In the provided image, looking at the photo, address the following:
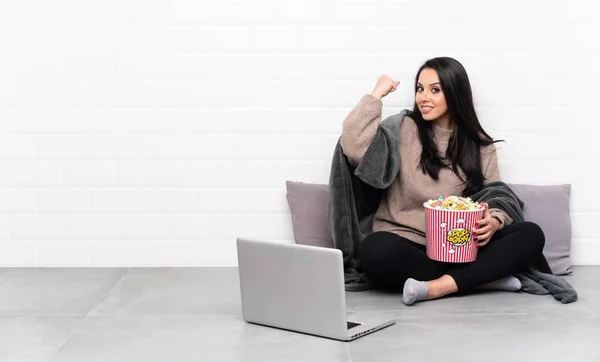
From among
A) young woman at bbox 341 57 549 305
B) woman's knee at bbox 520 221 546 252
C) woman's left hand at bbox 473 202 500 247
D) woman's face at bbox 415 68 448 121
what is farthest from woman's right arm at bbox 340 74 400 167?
woman's knee at bbox 520 221 546 252

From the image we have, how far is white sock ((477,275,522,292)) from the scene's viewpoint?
3258 mm

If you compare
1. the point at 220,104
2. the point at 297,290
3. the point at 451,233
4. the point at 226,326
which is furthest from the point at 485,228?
the point at 220,104

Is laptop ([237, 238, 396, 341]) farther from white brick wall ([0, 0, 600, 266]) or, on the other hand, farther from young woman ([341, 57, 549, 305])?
white brick wall ([0, 0, 600, 266])

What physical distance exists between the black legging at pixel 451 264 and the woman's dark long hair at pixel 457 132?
30 cm

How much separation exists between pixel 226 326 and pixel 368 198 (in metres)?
0.90

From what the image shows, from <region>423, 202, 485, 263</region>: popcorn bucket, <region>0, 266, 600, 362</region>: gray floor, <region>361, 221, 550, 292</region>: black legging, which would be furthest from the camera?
<region>361, 221, 550, 292</region>: black legging

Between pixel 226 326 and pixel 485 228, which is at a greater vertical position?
pixel 485 228

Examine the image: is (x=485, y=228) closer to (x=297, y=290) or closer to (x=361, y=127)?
(x=361, y=127)

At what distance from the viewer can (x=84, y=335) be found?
2744 millimetres

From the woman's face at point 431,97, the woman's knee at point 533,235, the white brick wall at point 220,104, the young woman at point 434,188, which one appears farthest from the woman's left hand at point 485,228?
the white brick wall at point 220,104

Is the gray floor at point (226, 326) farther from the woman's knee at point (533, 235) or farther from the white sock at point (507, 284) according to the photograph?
the woman's knee at point (533, 235)

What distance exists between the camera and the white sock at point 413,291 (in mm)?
3072

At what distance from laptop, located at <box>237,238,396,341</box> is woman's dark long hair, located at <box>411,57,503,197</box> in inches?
30.6

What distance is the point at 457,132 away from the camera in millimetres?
3424
